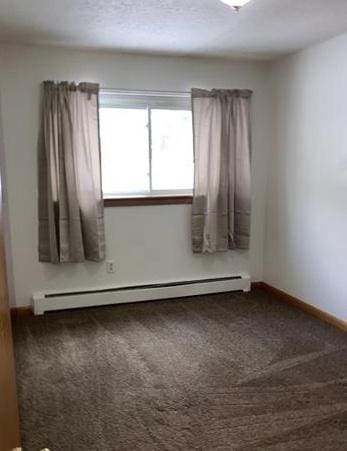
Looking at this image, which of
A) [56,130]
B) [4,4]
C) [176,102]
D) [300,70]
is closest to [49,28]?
[4,4]

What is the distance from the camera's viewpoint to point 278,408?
230 cm

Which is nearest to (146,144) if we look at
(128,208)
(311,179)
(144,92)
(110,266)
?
(144,92)

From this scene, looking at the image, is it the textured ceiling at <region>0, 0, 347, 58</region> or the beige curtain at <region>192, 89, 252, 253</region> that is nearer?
the textured ceiling at <region>0, 0, 347, 58</region>

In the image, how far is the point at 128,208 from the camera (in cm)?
394

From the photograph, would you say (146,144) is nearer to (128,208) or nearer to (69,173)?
(128,208)

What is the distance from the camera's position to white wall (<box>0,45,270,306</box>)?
3.52 m

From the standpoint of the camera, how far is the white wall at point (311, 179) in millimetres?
3346

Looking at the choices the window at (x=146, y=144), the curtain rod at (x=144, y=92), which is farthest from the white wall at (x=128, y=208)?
the window at (x=146, y=144)

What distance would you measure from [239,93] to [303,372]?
259 cm

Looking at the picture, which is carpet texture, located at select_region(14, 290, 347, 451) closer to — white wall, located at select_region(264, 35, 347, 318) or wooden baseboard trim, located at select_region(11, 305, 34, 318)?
wooden baseboard trim, located at select_region(11, 305, 34, 318)

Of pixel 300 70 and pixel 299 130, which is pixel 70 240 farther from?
pixel 300 70

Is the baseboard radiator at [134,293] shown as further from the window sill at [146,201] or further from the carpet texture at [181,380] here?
the window sill at [146,201]

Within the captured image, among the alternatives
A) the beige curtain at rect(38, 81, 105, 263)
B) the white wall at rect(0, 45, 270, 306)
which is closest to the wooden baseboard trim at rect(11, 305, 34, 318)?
the white wall at rect(0, 45, 270, 306)

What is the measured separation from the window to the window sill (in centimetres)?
7
